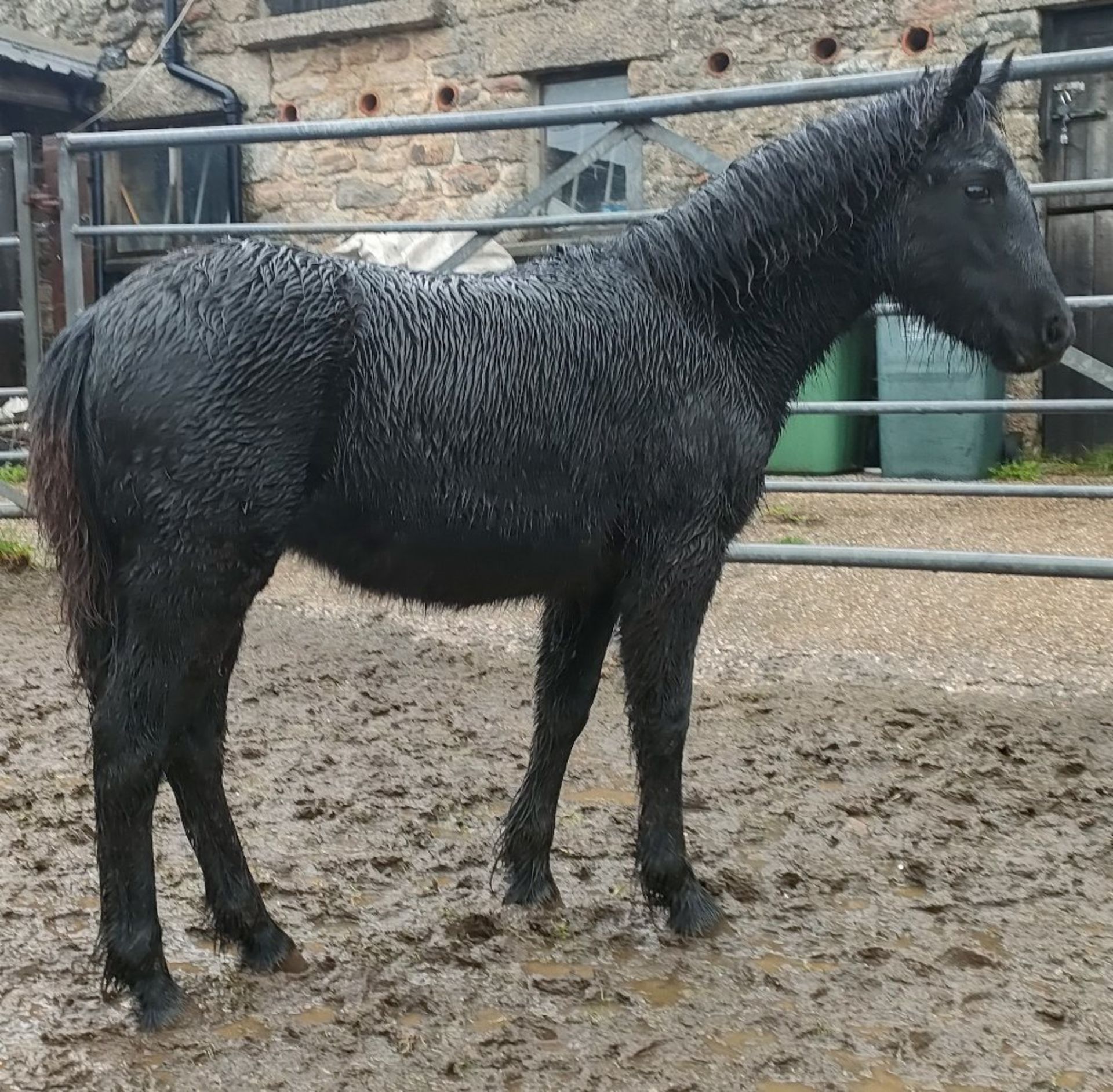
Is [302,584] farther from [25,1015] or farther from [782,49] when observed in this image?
[782,49]

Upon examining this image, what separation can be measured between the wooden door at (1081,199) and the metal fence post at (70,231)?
5988 mm

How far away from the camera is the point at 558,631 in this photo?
294 centimetres

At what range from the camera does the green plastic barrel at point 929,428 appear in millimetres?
7770

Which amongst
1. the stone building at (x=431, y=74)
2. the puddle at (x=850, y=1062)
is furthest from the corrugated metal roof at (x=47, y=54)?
the puddle at (x=850, y=1062)

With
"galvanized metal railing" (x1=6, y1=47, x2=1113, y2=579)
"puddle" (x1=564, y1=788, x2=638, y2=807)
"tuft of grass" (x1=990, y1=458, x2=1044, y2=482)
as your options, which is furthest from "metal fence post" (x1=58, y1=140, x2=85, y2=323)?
"tuft of grass" (x1=990, y1=458, x2=1044, y2=482)

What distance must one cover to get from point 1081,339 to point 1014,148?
132cm

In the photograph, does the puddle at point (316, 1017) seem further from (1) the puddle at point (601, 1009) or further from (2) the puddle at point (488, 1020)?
(1) the puddle at point (601, 1009)

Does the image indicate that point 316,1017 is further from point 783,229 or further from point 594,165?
point 594,165

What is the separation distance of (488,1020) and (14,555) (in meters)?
4.59

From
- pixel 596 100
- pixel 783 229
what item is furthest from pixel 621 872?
pixel 596 100

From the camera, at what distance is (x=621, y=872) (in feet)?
10.1

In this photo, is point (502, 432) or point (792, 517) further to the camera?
point (792, 517)

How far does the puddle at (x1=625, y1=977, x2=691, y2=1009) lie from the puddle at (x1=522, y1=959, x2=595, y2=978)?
99mm

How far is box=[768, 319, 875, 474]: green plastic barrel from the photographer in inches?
328
